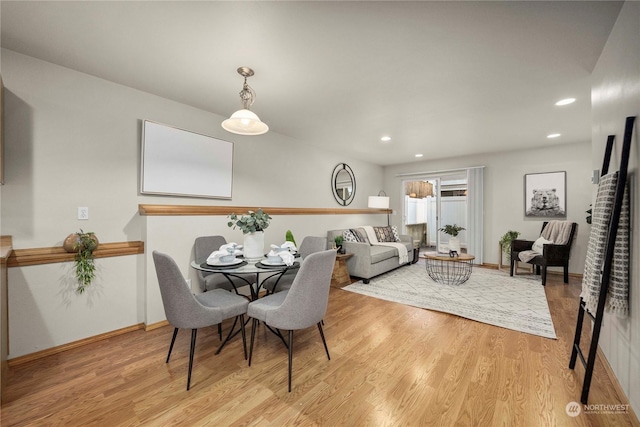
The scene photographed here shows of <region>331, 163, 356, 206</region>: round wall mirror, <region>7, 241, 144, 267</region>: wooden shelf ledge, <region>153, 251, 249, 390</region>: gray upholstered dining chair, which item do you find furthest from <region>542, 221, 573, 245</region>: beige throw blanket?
<region>7, 241, 144, 267</region>: wooden shelf ledge

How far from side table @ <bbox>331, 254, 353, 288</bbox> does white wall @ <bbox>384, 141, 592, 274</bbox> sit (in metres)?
2.81

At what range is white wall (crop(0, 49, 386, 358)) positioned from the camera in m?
2.02

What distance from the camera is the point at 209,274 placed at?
2.69 meters

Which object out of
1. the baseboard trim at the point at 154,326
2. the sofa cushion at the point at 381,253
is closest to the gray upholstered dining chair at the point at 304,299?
the baseboard trim at the point at 154,326

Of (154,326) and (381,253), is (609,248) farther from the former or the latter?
(154,326)

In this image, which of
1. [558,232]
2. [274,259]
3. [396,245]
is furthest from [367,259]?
[558,232]

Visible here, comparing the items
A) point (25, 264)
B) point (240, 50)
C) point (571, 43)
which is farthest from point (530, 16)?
point (25, 264)

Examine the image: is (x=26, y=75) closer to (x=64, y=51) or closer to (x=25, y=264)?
(x=64, y=51)

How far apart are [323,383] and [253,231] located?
1284 millimetres

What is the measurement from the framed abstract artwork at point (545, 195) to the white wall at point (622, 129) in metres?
3.50

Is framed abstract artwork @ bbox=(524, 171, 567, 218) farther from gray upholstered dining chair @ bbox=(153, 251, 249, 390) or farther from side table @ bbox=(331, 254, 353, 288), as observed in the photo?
gray upholstered dining chair @ bbox=(153, 251, 249, 390)

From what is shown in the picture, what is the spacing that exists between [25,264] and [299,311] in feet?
7.18

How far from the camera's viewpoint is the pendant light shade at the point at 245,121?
2.02 meters

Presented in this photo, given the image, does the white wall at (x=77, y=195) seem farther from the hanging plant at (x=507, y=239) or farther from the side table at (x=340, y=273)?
the hanging plant at (x=507, y=239)
